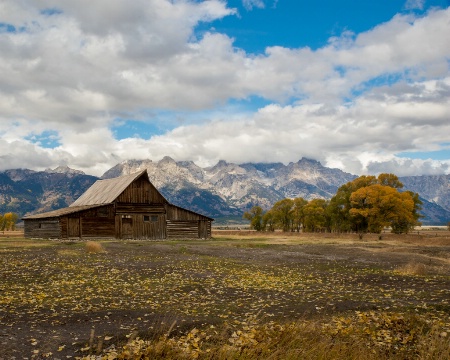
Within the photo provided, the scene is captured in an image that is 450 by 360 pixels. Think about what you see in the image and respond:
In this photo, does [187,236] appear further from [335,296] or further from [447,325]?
[447,325]

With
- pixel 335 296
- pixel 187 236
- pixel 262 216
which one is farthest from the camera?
pixel 262 216

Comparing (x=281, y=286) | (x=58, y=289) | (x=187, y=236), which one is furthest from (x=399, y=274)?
(x=187, y=236)

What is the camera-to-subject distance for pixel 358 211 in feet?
262

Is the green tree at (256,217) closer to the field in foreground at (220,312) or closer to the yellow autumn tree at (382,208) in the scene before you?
the yellow autumn tree at (382,208)

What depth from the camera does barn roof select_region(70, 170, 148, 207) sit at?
64.7 m

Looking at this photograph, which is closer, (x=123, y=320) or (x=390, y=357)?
(x=390, y=357)

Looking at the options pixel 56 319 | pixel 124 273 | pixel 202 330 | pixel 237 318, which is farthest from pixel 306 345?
pixel 124 273

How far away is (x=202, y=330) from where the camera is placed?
434 inches

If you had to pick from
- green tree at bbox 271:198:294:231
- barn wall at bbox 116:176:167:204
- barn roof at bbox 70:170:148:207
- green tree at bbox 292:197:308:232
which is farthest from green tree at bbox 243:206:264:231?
barn wall at bbox 116:176:167:204

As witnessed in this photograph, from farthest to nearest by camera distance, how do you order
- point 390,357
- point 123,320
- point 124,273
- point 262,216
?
point 262,216 → point 124,273 → point 123,320 → point 390,357

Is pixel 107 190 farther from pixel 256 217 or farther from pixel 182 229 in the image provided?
pixel 256 217

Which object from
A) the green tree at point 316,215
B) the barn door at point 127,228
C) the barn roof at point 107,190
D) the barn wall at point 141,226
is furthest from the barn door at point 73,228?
the green tree at point 316,215

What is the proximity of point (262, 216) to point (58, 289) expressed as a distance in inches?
4278

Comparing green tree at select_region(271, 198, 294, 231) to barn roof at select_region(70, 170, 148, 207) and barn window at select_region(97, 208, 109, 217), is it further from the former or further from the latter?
barn window at select_region(97, 208, 109, 217)
